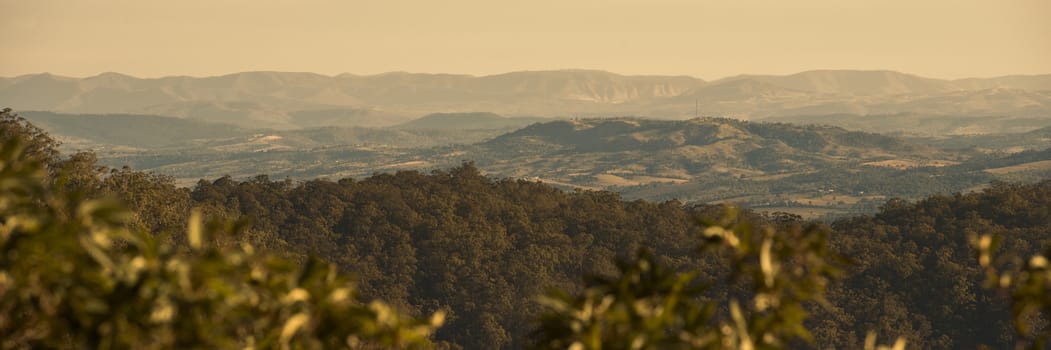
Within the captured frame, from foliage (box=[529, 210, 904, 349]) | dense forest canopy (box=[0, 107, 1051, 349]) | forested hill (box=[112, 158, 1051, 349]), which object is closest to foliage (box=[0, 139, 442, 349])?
foliage (box=[529, 210, 904, 349])

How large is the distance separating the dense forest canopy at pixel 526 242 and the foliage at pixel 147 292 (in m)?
61.1

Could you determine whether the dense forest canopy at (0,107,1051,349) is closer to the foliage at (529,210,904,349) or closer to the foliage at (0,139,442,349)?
the foliage at (529,210,904,349)

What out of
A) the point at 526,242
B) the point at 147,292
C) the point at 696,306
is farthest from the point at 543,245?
the point at 147,292

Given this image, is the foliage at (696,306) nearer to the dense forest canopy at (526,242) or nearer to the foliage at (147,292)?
the foliage at (147,292)

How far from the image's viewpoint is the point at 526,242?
314 ft

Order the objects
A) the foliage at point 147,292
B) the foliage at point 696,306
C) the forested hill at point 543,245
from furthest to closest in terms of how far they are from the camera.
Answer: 1. the forested hill at point 543,245
2. the foliage at point 696,306
3. the foliage at point 147,292

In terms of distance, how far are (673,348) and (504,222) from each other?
303 ft

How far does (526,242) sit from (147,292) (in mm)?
87227

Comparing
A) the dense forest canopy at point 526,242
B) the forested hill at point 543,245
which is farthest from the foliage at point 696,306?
the forested hill at point 543,245

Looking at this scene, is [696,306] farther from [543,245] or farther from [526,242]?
[526,242]

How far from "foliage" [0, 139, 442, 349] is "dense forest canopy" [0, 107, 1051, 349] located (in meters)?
61.1

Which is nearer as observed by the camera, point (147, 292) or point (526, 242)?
point (147, 292)

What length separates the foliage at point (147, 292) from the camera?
344 inches

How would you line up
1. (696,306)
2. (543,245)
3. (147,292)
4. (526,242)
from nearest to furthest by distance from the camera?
(147,292), (696,306), (543,245), (526,242)
